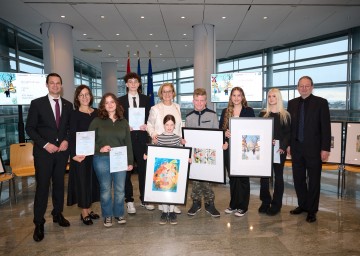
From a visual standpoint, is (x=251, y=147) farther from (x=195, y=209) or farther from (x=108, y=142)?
(x=108, y=142)

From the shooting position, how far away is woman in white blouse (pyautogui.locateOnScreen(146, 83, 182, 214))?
372 cm

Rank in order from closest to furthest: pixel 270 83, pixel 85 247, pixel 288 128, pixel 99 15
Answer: pixel 85 247 < pixel 288 128 < pixel 99 15 < pixel 270 83

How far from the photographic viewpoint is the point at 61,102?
341 cm

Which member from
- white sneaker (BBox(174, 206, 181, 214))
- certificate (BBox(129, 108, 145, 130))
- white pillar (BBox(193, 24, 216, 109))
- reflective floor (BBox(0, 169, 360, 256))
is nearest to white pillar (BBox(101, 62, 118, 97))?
white pillar (BBox(193, 24, 216, 109))

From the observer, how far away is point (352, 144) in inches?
190

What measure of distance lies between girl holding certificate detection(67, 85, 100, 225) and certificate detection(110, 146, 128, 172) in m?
0.38

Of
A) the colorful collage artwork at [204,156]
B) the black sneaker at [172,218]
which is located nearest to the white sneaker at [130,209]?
the black sneaker at [172,218]

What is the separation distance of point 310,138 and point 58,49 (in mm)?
7555

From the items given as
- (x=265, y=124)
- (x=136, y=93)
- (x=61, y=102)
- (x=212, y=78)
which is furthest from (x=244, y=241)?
(x=212, y=78)

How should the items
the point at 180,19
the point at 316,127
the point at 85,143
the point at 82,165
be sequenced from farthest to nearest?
the point at 180,19, the point at 316,127, the point at 82,165, the point at 85,143

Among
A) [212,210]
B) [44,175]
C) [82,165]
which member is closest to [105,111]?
[82,165]

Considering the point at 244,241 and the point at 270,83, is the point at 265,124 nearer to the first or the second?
the point at 244,241

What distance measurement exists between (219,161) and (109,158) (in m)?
1.41

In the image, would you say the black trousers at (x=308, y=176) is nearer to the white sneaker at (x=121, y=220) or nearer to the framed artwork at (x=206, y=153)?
the framed artwork at (x=206, y=153)
